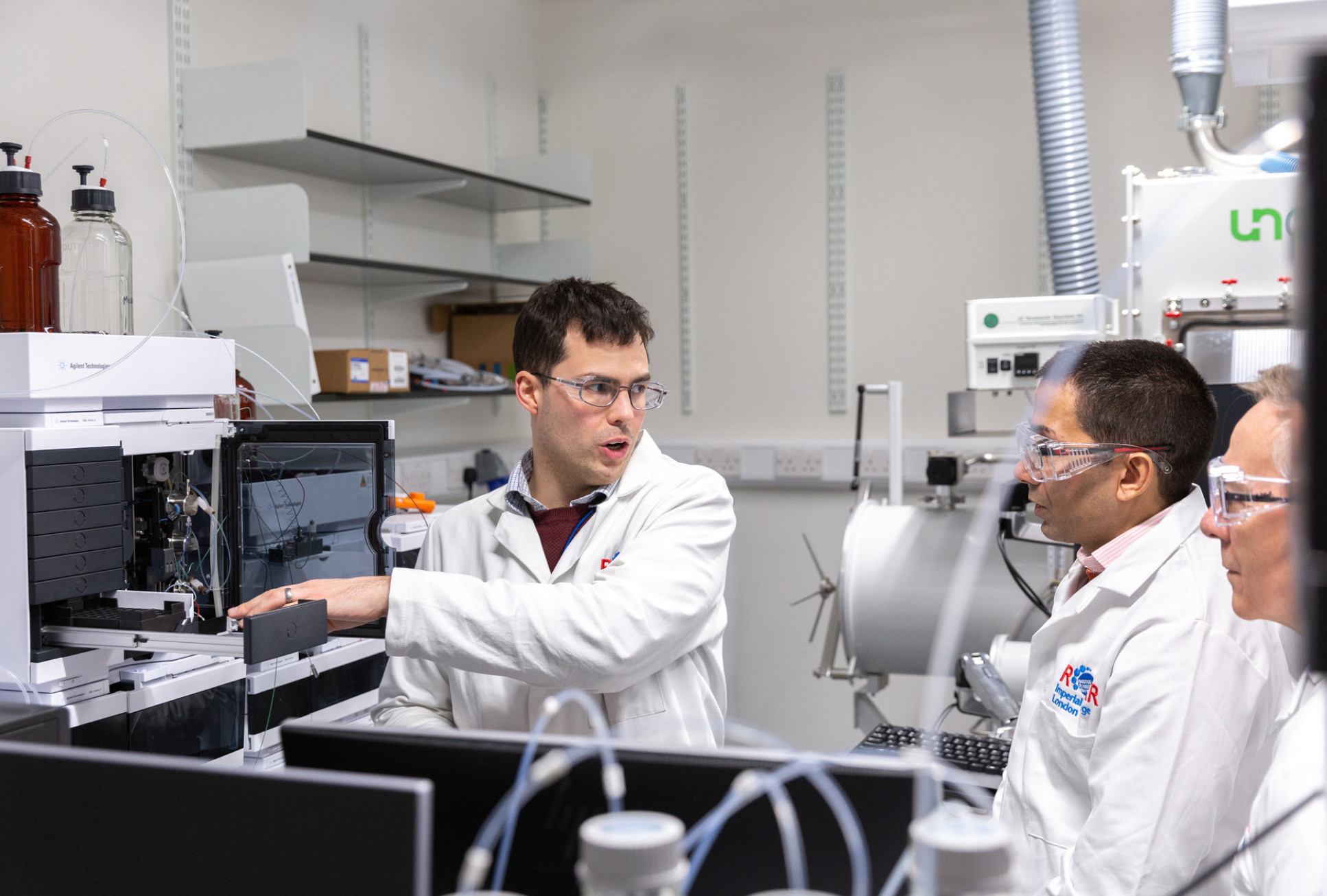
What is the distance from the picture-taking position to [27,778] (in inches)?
25.8

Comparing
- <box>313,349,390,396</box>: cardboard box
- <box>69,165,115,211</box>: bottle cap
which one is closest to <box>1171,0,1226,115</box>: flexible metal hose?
<box>313,349,390,396</box>: cardboard box

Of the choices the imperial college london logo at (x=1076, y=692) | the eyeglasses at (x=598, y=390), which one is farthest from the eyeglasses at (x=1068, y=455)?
the eyeglasses at (x=598, y=390)

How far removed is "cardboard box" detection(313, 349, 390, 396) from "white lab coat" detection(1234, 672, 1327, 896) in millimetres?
2182

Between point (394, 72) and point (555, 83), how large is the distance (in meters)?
0.90

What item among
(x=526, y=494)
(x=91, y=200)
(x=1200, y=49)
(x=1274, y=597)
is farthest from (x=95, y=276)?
(x=1200, y=49)

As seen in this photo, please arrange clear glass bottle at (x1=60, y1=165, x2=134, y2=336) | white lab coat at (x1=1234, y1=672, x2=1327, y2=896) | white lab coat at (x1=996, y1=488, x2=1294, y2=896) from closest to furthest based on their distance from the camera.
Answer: white lab coat at (x1=1234, y1=672, x2=1327, y2=896)
white lab coat at (x1=996, y1=488, x2=1294, y2=896)
clear glass bottle at (x1=60, y1=165, x2=134, y2=336)

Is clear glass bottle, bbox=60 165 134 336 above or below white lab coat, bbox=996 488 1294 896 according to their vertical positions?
above

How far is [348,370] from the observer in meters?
2.61

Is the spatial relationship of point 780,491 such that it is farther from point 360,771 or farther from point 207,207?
point 360,771

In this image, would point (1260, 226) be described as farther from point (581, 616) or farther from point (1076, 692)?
point (581, 616)

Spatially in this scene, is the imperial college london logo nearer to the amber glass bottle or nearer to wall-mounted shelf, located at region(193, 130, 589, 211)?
the amber glass bottle

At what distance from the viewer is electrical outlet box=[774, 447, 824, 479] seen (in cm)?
360

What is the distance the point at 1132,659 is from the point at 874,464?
2391 millimetres

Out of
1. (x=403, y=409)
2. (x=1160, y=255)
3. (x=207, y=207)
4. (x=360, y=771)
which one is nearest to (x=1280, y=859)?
(x=360, y=771)
